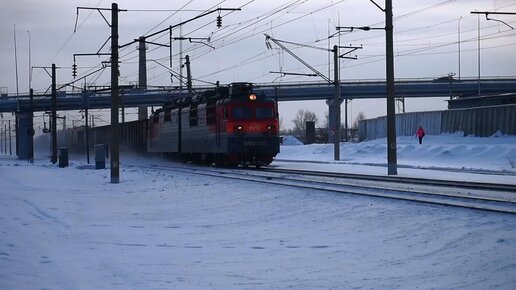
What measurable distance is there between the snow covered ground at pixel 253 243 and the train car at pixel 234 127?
1377cm

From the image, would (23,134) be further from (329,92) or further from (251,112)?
(251,112)

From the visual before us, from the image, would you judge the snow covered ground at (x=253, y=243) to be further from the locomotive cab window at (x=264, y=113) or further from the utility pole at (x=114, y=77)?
the locomotive cab window at (x=264, y=113)

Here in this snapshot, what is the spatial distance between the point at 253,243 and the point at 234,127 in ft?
74.0

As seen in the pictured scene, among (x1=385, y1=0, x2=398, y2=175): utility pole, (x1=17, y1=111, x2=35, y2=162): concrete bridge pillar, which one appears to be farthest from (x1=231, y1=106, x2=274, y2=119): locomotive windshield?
(x1=17, y1=111, x2=35, y2=162): concrete bridge pillar

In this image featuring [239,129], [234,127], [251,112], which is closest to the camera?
[234,127]

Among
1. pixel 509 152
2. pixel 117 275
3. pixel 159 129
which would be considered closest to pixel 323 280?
pixel 117 275

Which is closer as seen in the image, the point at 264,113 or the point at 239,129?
the point at 239,129

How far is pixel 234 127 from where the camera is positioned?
34.9 meters

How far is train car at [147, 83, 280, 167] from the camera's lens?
35.0 m

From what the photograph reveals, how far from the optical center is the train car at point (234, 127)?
115ft

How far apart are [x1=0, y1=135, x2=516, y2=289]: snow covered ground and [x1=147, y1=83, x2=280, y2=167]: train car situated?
45.2 ft

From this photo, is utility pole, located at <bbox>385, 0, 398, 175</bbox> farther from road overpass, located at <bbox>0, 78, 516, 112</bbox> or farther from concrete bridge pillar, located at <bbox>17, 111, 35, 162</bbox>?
concrete bridge pillar, located at <bbox>17, 111, 35, 162</bbox>

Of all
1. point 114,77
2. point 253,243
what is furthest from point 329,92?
point 253,243

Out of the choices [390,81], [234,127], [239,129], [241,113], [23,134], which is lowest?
[239,129]
